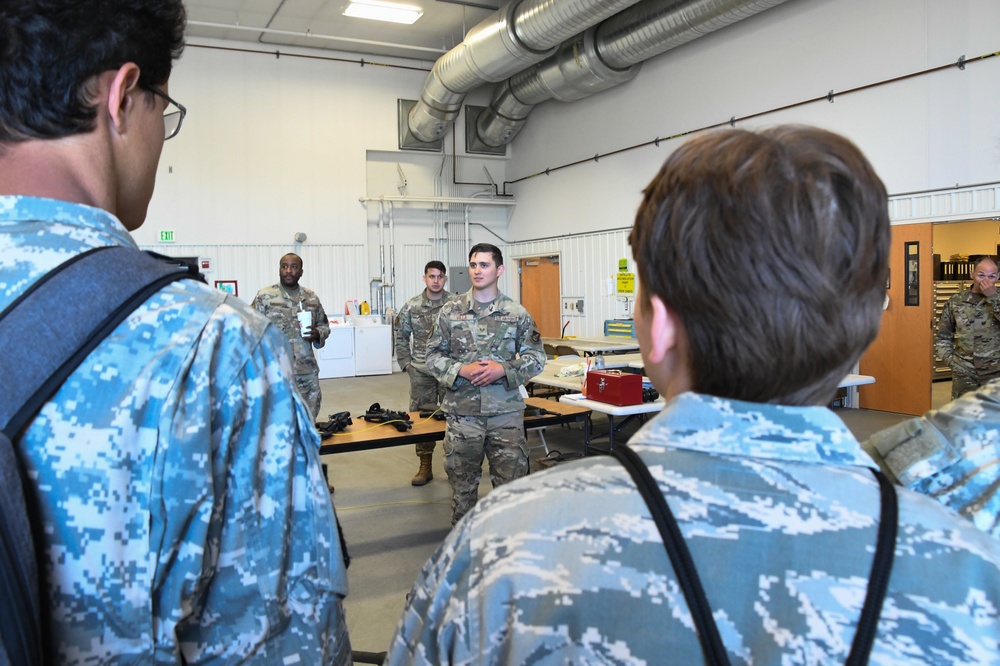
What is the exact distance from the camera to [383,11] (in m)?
10.3

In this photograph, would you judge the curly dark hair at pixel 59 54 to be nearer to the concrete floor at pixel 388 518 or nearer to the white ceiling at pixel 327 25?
the concrete floor at pixel 388 518

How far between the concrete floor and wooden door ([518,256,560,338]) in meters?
5.23

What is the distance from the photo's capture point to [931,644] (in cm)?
63

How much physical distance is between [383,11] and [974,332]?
8627mm

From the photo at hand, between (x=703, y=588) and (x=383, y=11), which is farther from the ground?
(x=383, y=11)

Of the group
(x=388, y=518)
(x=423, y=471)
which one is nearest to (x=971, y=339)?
(x=423, y=471)

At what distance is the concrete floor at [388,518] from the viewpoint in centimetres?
339

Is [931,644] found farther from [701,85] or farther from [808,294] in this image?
[701,85]

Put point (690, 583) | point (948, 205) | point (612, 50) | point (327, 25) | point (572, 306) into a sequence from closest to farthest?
point (690, 583)
point (948, 205)
point (612, 50)
point (327, 25)
point (572, 306)

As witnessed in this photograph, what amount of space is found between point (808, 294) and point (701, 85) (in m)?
9.85

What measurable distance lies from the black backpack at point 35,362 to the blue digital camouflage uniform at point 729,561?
42cm

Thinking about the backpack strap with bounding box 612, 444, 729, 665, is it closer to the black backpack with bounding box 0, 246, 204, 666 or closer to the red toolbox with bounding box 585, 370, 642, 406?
the black backpack with bounding box 0, 246, 204, 666

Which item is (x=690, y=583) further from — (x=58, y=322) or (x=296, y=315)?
(x=296, y=315)

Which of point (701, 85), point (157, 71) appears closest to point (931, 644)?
point (157, 71)
